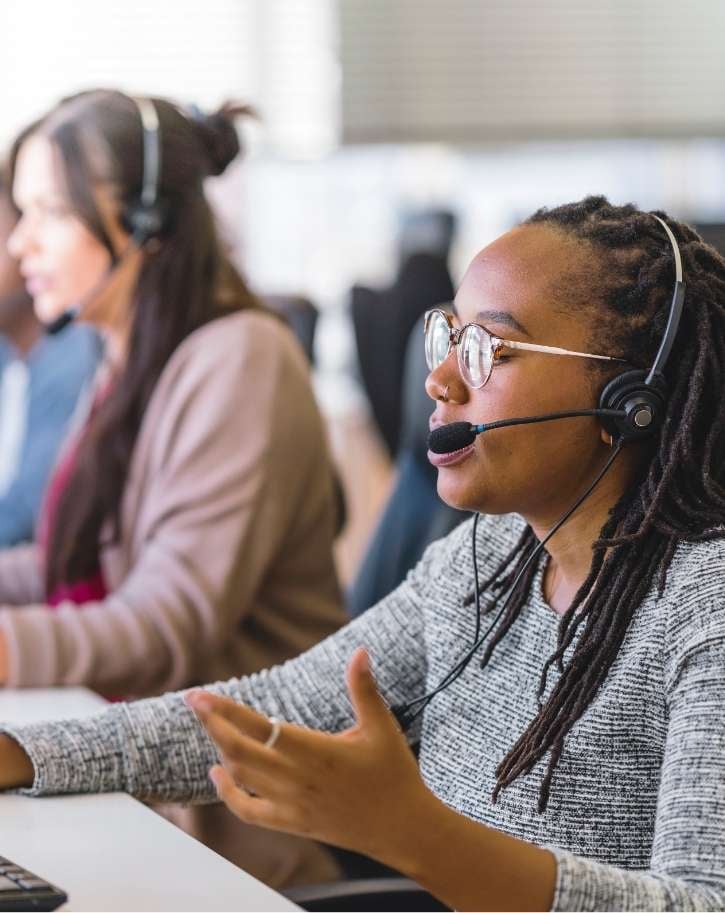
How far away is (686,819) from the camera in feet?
2.67

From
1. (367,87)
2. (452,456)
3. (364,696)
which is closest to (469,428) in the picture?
(452,456)

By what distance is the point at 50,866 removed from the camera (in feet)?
2.99

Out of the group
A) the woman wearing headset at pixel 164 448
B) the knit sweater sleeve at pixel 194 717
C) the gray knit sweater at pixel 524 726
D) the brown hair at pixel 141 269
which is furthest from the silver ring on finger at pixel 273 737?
the brown hair at pixel 141 269

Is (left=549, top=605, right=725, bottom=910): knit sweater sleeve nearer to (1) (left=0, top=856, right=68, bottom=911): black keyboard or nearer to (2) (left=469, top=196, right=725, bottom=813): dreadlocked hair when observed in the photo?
(2) (left=469, top=196, right=725, bottom=813): dreadlocked hair

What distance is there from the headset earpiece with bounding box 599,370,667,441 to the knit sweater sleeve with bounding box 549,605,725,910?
143 mm

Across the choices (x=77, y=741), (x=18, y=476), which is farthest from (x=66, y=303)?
(x=77, y=741)

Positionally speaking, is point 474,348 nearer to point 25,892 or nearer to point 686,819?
point 686,819

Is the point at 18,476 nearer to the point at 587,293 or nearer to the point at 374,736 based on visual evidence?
the point at 587,293

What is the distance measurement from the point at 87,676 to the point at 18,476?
104 centimetres

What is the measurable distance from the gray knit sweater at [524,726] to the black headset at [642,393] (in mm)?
96

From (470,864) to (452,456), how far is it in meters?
0.37

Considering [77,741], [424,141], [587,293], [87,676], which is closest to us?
[587,293]

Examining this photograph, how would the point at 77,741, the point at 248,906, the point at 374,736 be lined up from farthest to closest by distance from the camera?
1. the point at 77,741
2. the point at 248,906
3. the point at 374,736

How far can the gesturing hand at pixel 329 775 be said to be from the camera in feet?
2.34
